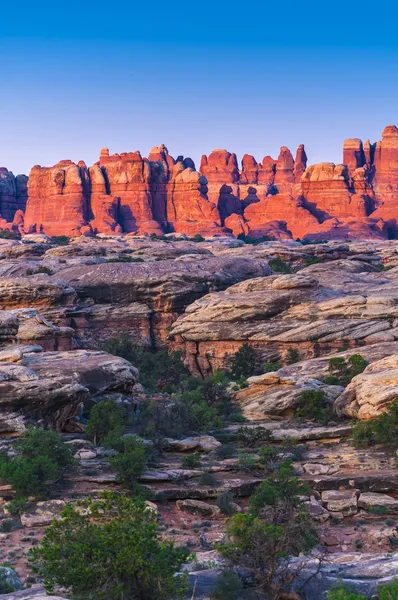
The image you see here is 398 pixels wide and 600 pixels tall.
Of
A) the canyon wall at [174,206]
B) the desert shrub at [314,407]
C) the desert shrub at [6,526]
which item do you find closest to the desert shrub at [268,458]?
the desert shrub at [314,407]

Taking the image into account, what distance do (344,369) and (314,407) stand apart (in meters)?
4.36

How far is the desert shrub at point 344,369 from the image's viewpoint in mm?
29781

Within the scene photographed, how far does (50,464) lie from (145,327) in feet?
94.7

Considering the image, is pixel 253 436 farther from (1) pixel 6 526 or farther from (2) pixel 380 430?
(1) pixel 6 526

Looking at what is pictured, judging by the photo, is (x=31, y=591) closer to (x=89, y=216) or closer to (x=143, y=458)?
(x=143, y=458)

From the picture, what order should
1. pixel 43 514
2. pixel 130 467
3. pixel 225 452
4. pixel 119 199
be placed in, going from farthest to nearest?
pixel 119 199
pixel 225 452
pixel 130 467
pixel 43 514

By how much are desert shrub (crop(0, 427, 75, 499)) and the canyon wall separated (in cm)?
11558

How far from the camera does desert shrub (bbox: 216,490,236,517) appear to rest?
18469 millimetres

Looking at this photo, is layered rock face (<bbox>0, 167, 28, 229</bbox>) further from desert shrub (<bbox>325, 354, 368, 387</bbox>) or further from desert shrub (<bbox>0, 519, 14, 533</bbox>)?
desert shrub (<bbox>0, 519, 14, 533</bbox>)

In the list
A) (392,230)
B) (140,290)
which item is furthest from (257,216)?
(140,290)

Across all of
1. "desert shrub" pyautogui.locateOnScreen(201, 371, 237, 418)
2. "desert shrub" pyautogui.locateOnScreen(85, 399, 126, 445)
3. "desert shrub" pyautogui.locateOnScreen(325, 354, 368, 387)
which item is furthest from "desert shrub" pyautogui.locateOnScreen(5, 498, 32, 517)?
"desert shrub" pyautogui.locateOnScreen(325, 354, 368, 387)

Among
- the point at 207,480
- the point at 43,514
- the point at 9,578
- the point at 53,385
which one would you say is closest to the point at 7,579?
the point at 9,578

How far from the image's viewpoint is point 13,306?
4534cm

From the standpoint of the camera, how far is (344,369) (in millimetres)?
30125
